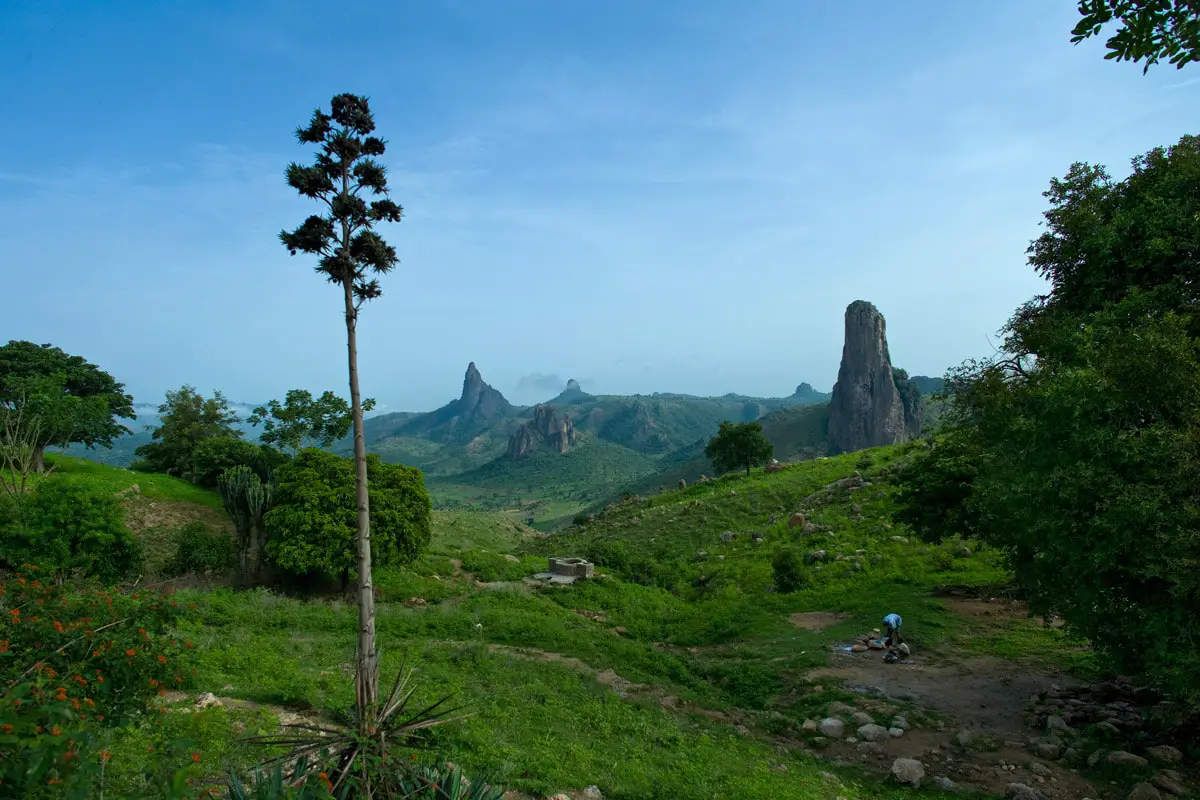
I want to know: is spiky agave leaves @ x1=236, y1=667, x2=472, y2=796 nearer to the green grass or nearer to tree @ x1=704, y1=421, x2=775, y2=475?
the green grass

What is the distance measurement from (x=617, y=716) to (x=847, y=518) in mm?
20759

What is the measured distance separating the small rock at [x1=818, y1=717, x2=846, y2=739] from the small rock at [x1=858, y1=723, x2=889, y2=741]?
0.32 meters

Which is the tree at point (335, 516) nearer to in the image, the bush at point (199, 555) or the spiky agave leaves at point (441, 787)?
the bush at point (199, 555)

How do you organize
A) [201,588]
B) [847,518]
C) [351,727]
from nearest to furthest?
[351,727], [201,588], [847,518]

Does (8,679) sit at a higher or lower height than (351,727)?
higher

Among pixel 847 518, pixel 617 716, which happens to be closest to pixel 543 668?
pixel 617 716

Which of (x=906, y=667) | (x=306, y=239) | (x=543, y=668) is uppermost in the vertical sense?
(x=306, y=239)

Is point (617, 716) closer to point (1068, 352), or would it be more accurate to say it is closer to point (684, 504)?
point (1068, 352)

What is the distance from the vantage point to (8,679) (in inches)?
201

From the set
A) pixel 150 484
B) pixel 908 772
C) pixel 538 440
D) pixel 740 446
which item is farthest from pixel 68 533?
pixel 538 440

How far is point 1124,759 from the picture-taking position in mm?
9445

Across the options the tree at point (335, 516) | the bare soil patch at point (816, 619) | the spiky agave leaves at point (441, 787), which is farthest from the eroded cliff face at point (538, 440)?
the spiky agave leaves at point (441, 787)

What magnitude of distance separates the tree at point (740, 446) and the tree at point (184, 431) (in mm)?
37585

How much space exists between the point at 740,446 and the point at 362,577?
157ft
